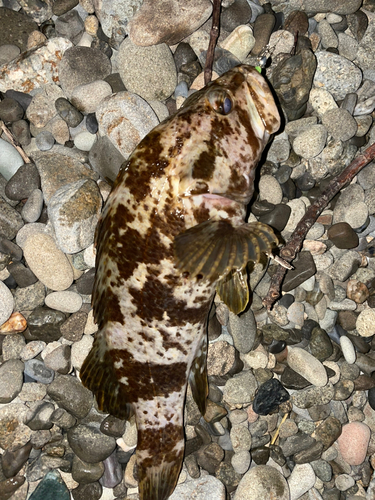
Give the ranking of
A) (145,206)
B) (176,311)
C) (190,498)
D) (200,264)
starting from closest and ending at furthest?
(200,264) → (145,206) → (176,311) → (190,498)

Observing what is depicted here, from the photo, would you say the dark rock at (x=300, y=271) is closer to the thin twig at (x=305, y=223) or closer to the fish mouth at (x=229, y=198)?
the thin twig at (x=305, y=223)

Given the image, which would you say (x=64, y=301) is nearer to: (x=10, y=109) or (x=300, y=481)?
(x=10, y=109)

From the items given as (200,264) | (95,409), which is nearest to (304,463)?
(95,409)

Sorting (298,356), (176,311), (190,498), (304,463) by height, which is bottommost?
(304,463)

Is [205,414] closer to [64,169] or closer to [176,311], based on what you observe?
[176,311]

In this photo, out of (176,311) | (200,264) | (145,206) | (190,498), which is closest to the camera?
(200,264)
